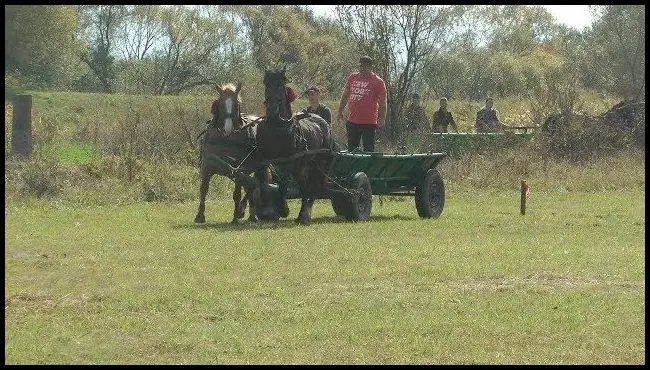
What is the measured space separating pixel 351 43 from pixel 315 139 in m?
14.5

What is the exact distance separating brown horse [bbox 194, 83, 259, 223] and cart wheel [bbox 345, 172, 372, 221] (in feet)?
4.31

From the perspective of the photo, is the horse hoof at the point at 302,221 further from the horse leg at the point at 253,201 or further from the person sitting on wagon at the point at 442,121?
the person sitting on wagon at the point at 442,121

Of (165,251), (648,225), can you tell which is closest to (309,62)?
(648,225)

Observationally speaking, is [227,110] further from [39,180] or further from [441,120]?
[441,120]

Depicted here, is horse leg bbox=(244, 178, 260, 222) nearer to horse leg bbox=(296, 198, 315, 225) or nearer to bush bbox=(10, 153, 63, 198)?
horse leg bbox=(296, 198, 315, 225)

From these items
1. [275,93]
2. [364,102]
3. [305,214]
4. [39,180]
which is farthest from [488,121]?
[275,93]

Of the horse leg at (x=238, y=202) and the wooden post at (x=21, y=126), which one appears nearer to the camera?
the horse leg at (x=238, y=202)

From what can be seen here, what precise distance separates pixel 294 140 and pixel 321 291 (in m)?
6.40

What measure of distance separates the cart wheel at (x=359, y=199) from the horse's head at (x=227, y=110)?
1.90 metres

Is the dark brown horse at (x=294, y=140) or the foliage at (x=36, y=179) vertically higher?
the dark brown horse at (x=294, y=140)

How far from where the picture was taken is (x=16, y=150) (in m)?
24.7

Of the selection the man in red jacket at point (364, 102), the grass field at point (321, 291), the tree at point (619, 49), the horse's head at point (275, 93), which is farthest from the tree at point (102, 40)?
the horse's head at point (275, 93)

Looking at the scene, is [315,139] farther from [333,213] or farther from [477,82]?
[477,82]

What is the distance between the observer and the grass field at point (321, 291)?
9.50 m
